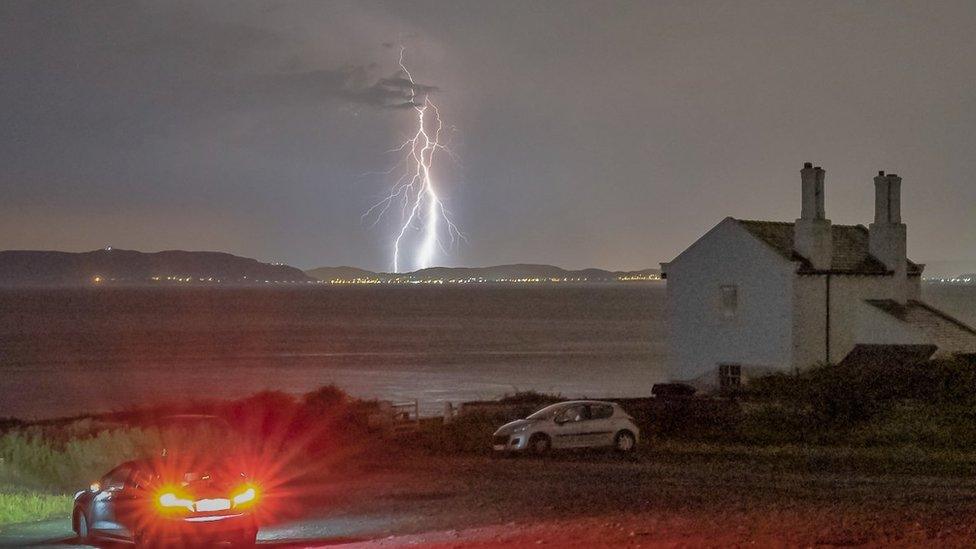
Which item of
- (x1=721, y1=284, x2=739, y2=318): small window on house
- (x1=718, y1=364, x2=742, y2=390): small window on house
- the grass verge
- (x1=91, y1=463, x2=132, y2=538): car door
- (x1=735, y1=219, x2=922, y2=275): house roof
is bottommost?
the grass verge

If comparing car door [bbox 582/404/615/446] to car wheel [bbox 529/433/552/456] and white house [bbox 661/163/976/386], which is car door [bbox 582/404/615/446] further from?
white house [bbox 661/163/976/386]

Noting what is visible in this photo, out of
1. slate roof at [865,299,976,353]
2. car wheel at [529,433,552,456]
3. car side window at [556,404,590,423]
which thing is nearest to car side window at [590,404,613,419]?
car side window at [556,404,590,423]

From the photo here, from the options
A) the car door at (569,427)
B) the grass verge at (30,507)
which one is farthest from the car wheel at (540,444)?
the grass verge at (30,507)

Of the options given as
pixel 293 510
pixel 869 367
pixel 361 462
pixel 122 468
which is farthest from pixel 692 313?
pixel 122 468

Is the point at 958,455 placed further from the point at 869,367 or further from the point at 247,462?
the point at 247,462

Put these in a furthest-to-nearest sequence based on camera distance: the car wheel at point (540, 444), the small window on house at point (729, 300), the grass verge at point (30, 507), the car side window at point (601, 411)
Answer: the small window on house at point (729, 300) → the car side window at point (601, 411) → the car wheel at point (540, 444) → the grass verge at point (30, 507)

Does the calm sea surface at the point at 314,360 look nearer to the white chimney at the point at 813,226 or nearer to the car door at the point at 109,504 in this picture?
the white chimney at the point at 813,226

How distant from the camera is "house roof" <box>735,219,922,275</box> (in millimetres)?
40438

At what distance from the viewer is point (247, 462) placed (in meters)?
23.7

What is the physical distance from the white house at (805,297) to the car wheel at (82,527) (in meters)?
29.3

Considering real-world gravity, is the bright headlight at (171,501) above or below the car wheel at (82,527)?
above

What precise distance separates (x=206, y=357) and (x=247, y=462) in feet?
289

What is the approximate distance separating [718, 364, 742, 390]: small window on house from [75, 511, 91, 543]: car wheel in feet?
98.2

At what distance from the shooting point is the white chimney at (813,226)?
131ft
